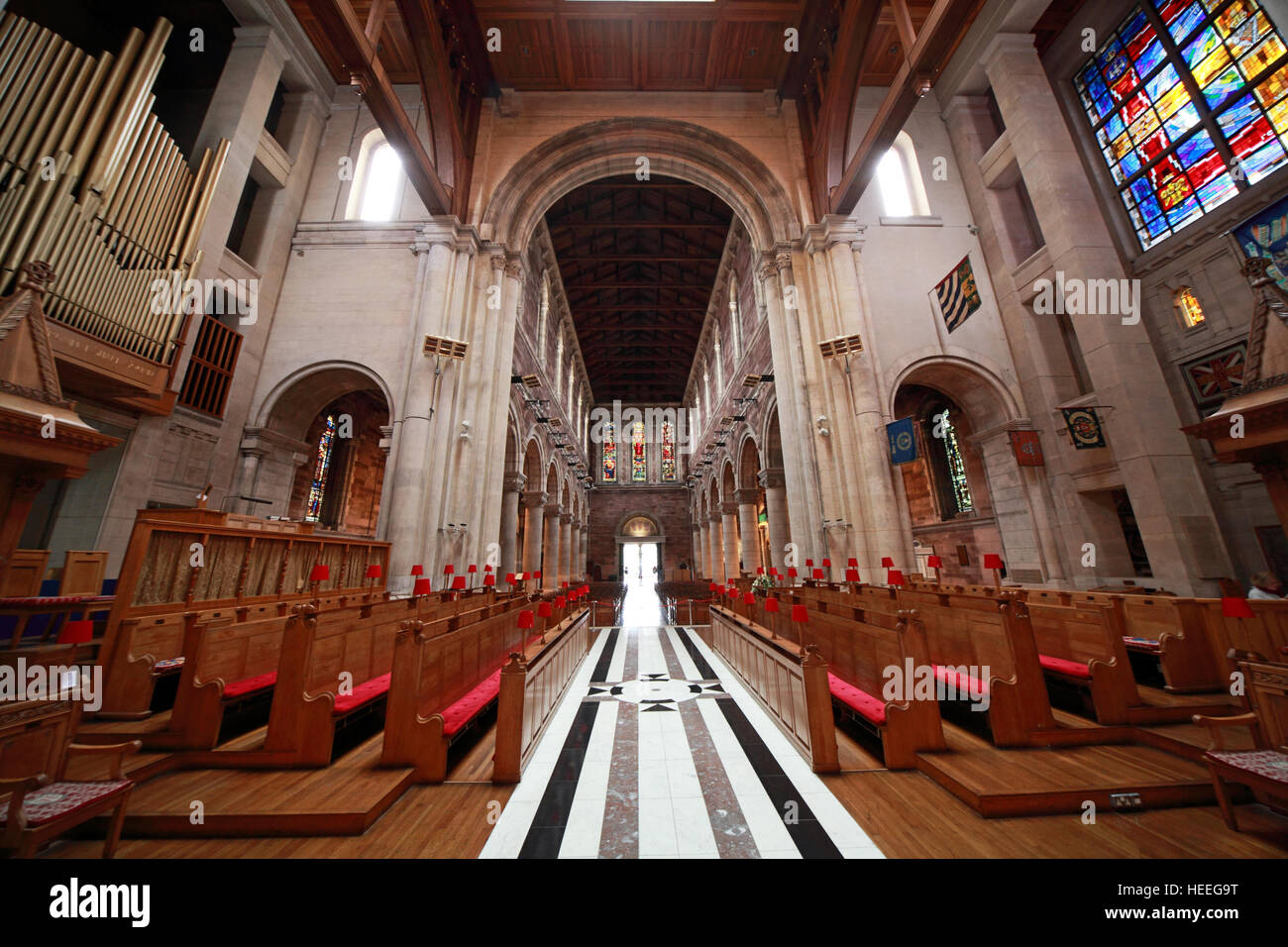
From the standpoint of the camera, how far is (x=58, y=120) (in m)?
5.65

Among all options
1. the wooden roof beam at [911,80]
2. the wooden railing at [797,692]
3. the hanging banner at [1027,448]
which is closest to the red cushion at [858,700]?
the wooden railing at [797,692]

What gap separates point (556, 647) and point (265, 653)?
2.34 meters

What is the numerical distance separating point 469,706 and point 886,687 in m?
2.95

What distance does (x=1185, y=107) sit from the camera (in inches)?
272

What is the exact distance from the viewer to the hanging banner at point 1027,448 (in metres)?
8.17

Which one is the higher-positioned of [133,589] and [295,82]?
[295,82]

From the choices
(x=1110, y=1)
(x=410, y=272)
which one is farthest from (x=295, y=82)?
(x=1110, y=1)

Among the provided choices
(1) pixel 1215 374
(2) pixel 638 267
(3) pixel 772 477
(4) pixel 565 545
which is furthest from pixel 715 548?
(1) pixel 1215 374

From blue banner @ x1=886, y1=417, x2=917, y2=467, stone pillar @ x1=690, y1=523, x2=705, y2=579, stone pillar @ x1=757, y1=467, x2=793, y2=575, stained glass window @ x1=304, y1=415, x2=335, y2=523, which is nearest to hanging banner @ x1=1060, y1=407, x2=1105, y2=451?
blue banner @ x1=886, y1=417, x2=917, y2=467

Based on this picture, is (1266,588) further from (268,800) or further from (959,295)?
(268,800)

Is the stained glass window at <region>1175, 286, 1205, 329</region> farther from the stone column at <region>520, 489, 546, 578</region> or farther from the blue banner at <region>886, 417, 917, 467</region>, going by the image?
the stone column at <region>520, 489, 546, 578</region>

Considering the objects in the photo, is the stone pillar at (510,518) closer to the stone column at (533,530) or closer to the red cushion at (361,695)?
the stone column at (533,530)

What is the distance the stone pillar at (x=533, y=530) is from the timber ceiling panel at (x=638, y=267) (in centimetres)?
853
